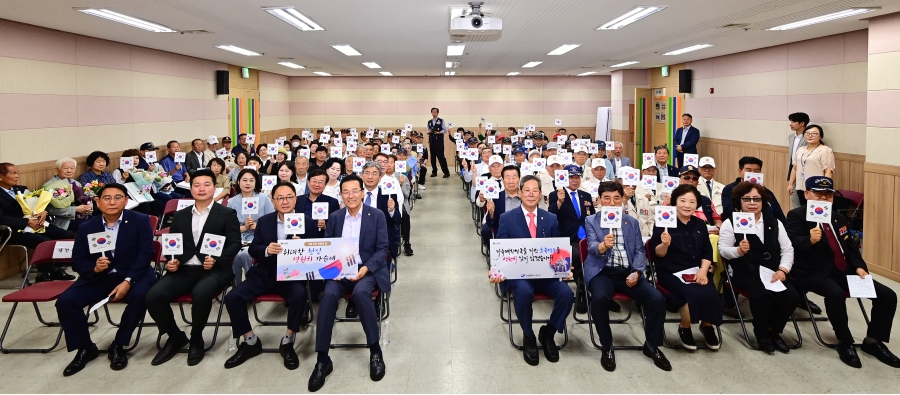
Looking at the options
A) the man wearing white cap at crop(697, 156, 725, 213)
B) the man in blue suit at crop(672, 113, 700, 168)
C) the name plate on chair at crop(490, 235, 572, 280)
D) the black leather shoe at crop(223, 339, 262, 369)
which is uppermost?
the man in blue suit at crop(672, 113, 700, 168)

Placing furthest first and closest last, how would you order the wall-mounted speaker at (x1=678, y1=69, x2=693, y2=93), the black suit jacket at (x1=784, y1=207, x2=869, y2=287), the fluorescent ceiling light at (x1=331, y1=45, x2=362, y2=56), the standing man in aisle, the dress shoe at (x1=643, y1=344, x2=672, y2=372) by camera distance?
the standing man in aisle < the wall-mounted speaker at (x1=678, y1=69, x2=693, y2=93) < the fluorescent ceiling light at (x1=331, y1=45, x2=362, y2=56) < the black suit jacket at (x1=784, y1=207, x2=869, y2=287) < the dress shoe at (x1=643, y1=344, x2=672, y2=372)

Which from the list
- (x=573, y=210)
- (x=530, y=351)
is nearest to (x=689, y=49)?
(x=573, y=210)

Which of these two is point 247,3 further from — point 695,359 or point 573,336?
point 695,359

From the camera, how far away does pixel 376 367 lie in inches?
182

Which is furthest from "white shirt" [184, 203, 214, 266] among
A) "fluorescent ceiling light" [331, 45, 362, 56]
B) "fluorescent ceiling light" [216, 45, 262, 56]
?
"fluorescent ceiling light" [216, 45, 262, 56]

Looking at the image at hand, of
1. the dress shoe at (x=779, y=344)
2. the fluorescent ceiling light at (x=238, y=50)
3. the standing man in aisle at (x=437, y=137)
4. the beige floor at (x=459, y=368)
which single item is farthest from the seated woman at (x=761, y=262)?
the standing man in aisle at (x=437, y=137)

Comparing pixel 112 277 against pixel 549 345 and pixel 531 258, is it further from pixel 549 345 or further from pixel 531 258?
pixel 549 345

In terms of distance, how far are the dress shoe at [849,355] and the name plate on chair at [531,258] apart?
7.11 ft

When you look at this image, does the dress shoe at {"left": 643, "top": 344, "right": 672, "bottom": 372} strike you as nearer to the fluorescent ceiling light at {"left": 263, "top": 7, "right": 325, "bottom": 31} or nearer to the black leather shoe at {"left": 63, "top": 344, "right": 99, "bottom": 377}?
the black leather shoe at {"left": 63, "top": 344, "right": 99, "bottom": 377}

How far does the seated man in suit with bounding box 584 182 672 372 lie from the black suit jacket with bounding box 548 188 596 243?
1011mm

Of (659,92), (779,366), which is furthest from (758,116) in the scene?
(779,366)

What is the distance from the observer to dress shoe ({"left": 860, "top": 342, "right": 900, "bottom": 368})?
186 inches

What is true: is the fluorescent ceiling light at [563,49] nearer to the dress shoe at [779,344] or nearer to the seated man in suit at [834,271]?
the seated man in suit at [834,271]

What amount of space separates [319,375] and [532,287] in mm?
1771
